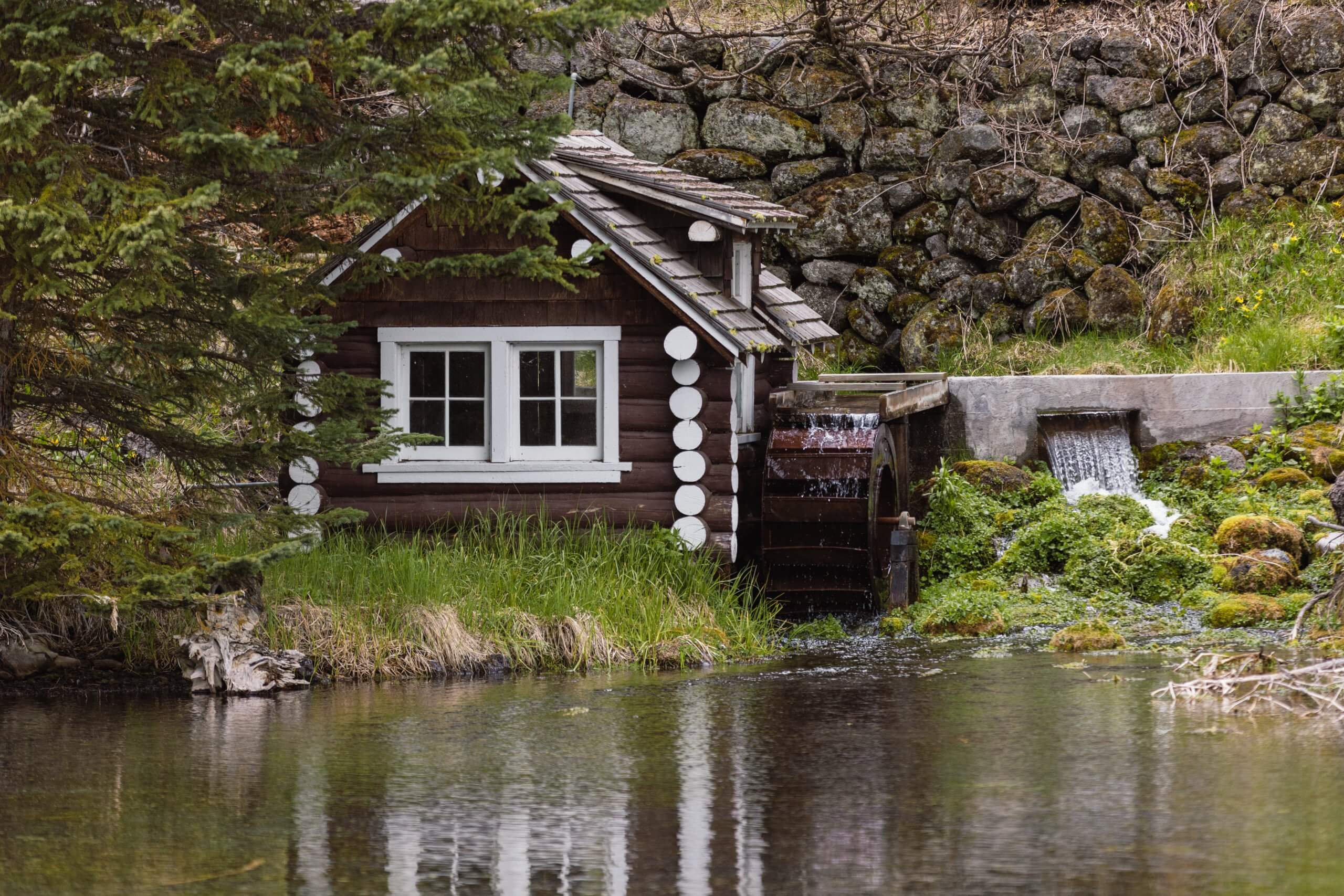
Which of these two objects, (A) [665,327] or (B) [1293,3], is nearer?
(A) [665,327]

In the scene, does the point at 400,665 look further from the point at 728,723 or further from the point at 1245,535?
the point at 1245,535

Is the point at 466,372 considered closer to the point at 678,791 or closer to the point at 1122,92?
the point at 678,791

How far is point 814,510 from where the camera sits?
13.0 metres

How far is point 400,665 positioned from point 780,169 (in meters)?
10.6

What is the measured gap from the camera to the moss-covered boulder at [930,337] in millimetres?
18938

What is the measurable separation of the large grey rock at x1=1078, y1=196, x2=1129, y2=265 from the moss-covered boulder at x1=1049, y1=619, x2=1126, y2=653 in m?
8.29

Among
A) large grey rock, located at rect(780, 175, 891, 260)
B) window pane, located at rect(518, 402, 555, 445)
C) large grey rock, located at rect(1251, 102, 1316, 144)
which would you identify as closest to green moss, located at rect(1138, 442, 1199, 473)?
large grey rock, located at rect(780, 175, 891, 260)

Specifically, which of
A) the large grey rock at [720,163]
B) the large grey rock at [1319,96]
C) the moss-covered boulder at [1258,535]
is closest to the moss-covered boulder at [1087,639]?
the moss-covered boulder at [1258,535]

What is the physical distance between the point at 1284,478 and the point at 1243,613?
339 centimetres

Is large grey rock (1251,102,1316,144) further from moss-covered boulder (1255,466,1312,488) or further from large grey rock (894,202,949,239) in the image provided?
moss-covered boulder (1255,466,1312,488)

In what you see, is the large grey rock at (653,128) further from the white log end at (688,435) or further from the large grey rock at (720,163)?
the white log end at (688,435)

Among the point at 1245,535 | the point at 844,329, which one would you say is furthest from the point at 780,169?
the point at 1245,535

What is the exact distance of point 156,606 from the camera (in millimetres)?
9984

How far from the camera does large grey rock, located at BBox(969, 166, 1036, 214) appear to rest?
19297 mm
